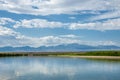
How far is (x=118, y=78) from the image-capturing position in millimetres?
47688

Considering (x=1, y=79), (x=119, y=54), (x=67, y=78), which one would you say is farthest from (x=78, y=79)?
(x=119, y=54)

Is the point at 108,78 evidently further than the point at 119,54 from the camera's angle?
No

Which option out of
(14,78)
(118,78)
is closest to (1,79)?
(14,78)

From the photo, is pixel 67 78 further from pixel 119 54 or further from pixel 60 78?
pixel 119 54

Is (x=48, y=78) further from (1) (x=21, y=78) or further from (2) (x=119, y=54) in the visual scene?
(2) (x=119, y=54)

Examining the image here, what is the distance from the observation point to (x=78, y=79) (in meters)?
47.3

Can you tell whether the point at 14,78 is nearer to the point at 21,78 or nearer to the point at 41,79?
the point at 21,78

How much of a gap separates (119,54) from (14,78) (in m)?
81.8

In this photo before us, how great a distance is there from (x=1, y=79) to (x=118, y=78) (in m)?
20.9

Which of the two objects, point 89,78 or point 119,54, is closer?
point 89,78

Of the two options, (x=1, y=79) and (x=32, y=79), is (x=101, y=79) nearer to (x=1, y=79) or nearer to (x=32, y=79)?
(x=32, y=79)

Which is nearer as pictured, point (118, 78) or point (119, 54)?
point (118, 78)

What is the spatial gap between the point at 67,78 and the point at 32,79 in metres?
6.47

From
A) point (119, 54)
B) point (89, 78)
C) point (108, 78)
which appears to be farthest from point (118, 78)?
point (119, 54)
